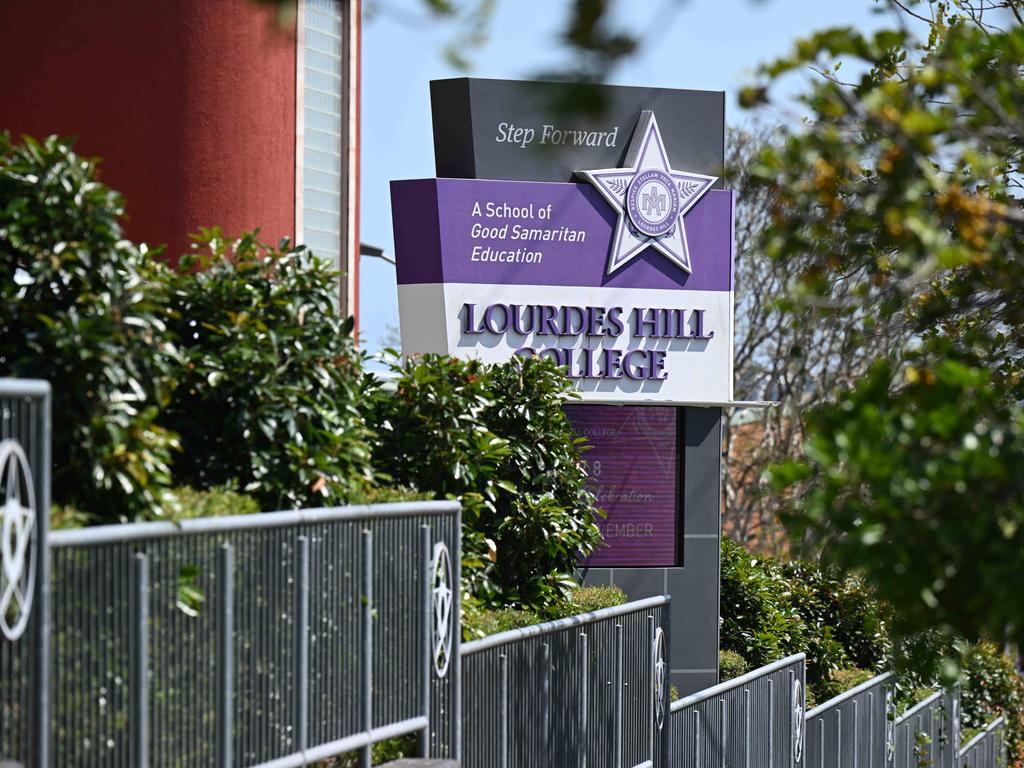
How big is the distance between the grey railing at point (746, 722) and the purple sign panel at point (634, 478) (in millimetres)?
2475

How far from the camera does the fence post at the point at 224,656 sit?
6922 millimetres

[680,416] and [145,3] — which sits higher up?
[145,3]

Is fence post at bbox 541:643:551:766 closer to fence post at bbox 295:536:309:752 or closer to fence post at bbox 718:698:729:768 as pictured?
fence post at bbox 295:536:309:752

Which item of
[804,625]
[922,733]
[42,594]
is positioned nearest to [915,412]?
[42,594]

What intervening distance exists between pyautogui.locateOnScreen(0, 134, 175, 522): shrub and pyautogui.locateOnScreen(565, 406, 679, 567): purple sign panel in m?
11.1

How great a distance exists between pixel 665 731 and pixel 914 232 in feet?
26.3

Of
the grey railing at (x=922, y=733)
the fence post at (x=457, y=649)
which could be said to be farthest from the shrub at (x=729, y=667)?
the fence post at (x=457, y=649)

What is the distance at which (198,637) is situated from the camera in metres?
6.81

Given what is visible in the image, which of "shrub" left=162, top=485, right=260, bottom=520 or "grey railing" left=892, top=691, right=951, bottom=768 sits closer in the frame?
"shrub" left=162, top=485, right=260, bottom=520

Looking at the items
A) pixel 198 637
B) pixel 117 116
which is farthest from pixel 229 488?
pixel 117 116

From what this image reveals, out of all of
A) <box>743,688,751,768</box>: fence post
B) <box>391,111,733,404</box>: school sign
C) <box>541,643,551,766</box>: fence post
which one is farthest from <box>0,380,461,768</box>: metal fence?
<box>391,111,733,404</box>: school sign

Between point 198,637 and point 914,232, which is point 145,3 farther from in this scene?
point 914,232

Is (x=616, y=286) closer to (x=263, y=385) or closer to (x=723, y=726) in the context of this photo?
(x=723, y=726)

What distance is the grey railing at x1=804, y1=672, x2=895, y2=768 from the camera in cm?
1664
